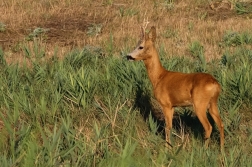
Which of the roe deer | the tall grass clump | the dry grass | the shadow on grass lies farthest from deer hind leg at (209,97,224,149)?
the dry grass

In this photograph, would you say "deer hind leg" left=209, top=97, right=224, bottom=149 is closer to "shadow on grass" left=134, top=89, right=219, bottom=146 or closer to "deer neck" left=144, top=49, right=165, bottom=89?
"shadow on grass" left=134, top=89, right=219, bottom=146

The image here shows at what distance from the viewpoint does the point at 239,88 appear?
7.82 metres

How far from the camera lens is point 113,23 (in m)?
15.1

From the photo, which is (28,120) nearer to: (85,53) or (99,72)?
(99,72)

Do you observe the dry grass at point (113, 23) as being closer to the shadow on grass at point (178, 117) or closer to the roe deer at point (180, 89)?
the shadow on grass at point (178, 117)

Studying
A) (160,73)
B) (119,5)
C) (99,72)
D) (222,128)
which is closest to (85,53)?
(99,72)

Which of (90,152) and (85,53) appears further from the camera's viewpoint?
(85,53)

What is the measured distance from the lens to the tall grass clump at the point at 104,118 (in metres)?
5.32

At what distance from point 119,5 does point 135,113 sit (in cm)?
1031

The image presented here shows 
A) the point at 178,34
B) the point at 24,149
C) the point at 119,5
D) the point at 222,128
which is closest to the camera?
the point at 24,149

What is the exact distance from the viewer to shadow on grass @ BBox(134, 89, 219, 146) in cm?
739

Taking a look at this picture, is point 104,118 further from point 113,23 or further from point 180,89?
point 113,23

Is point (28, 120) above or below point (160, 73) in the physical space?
below

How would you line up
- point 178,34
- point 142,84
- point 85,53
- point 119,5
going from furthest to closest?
1. point 119,5
2. point 178,34
3. point 85,53
4. point 142,84
